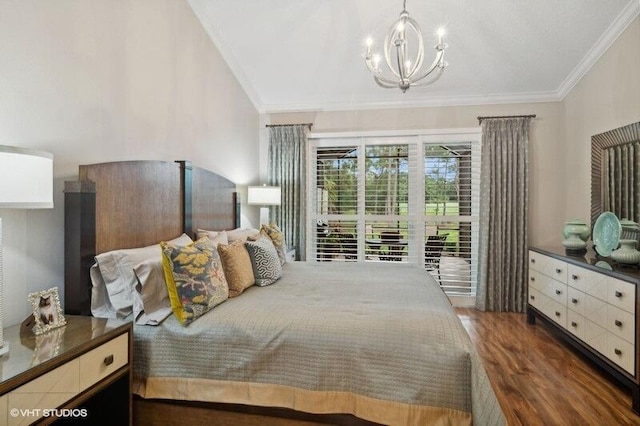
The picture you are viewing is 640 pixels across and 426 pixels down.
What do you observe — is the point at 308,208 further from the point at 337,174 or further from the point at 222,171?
the point at 222,171

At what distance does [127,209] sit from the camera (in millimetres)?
2066

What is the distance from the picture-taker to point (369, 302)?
76.2 inches

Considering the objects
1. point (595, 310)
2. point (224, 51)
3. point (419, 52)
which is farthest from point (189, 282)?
point (595, 310)

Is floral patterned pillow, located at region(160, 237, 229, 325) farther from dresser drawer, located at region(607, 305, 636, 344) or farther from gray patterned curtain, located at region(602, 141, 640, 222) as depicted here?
gray patterned curtain, located at region(602, 141, 640, 222)

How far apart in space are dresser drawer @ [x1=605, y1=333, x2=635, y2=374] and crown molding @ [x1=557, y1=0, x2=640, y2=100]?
248cm

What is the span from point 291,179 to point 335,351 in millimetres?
2995

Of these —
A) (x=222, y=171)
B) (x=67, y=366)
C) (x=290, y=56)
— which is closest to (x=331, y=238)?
(x=222, y=171)

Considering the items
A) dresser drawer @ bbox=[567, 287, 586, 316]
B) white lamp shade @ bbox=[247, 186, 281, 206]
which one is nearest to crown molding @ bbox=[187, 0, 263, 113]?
white lamp shade @ bbox=[247, 186, 281, 206]

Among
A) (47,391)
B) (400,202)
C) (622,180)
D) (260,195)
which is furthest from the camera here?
(400,202)

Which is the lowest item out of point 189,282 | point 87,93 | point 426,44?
point 189,282

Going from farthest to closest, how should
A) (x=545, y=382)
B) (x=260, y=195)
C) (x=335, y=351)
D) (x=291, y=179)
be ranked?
(x=291, y=179), (x=260, y=195), (x=545, y=382), (x=335, y=351)

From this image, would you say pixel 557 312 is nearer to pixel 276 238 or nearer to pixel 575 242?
pixel 575 242

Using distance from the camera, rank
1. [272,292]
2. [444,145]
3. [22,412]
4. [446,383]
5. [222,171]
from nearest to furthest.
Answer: [22,412], [446,383], [272,292], [222,171], [444,145]

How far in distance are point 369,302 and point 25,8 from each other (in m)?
2.27
